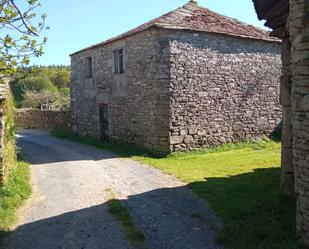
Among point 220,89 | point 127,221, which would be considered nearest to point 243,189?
point 127,221

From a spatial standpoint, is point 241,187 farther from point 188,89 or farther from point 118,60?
point 118,60

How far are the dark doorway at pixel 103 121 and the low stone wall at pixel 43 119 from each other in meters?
4.42

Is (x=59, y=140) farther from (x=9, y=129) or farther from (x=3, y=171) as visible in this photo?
(x=3, y=171)

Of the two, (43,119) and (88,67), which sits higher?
(88,67)

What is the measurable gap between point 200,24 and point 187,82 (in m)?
2.37

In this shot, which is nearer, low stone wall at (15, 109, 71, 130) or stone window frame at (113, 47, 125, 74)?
stone window frame at (113, 47, 125, 74)

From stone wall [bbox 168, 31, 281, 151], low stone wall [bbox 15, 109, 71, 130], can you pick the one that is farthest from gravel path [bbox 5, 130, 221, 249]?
low stone wall [bbox 15, 109, 71, 130]

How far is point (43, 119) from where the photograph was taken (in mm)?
25703

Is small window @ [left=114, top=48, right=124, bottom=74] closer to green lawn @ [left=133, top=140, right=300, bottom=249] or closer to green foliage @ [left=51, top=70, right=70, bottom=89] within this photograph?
green lawn @ [left=133, top=140, right=300, bottom=249]

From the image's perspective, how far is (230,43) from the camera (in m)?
15.4

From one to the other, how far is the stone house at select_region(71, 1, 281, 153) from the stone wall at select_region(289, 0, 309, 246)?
830 centimetres

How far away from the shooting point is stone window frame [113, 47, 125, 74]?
53.3 ft

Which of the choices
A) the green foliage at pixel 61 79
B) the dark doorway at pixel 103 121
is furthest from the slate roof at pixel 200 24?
the green foliage at pixel 61 79

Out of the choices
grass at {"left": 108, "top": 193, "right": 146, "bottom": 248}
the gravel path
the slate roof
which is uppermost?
the slate roof
